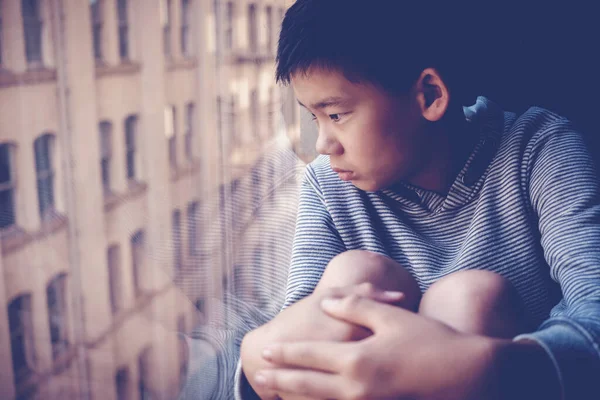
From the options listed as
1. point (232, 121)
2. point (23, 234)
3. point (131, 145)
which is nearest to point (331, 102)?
point (232, 121)

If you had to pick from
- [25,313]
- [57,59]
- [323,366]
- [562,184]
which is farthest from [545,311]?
[57,59]

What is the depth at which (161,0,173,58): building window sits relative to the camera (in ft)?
12.5

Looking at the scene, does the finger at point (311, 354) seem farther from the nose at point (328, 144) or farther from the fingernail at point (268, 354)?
the nose at point (328, 144)

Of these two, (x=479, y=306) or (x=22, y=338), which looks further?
(x=22, y=338)

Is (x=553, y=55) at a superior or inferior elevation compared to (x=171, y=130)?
superior

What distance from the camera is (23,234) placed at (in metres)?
2.53

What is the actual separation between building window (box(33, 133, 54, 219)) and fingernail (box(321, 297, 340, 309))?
2834 millimetres

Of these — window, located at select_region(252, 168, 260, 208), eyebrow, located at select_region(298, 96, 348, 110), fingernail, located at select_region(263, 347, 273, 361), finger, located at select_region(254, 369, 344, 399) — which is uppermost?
eyebrow, located at select_region(298, 96, 348, 110)

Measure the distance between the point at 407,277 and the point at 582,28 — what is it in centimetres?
43

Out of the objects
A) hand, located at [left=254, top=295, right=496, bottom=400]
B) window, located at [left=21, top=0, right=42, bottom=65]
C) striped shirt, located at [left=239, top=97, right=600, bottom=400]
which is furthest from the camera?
window, located at [left=21, top=0, right=42, bottom=65]

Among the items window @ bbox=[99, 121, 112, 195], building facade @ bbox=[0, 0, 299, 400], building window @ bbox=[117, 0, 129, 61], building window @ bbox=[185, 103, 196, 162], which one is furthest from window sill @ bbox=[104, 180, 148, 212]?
building window @ bbox=[117, 0, 129, 61]

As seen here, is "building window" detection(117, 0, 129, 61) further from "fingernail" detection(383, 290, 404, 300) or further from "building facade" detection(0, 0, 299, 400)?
"fingernail" detection(383, 290, 404, 300)

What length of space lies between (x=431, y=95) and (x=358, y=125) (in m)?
0.09

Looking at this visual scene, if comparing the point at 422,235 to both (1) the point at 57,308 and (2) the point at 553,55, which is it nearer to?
(2) the point at 553,55
